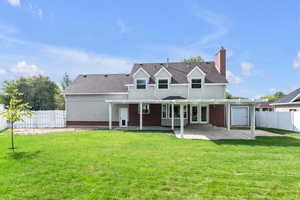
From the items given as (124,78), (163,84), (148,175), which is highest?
(124,78)

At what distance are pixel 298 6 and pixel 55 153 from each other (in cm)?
1840

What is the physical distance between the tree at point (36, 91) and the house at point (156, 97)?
28.3 metres

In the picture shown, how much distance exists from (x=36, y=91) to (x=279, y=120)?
47.7 metres

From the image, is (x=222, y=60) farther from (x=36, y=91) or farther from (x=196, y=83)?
(x=36, y=91)

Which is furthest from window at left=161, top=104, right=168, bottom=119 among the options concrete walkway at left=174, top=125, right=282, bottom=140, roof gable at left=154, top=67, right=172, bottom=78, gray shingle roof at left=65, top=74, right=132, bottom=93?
gray shingle roof at left=65, top=74, right=132, bottom=93

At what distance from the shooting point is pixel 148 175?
4.99 meters

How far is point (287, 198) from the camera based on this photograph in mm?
3744

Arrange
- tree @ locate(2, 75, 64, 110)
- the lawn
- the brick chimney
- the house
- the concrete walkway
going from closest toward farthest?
the lawn, the concrete walkway, the house, the brick chimney, tree @ locate(2, 75, 64, 110)

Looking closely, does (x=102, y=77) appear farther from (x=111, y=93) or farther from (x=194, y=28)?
(x=194, y=28)

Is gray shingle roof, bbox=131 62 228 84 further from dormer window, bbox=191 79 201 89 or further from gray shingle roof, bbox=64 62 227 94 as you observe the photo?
dormer window, bbox=191 79 201 89

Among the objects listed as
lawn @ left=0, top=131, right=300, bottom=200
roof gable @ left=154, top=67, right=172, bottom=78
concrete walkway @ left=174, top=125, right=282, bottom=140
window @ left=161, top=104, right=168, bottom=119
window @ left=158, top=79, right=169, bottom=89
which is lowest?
concrete walkway @ left=174, top=125, right=282, bottom=140

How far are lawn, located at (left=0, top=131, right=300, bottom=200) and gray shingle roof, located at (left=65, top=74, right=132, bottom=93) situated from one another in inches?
504

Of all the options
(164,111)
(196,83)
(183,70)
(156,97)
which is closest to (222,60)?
(196,83)

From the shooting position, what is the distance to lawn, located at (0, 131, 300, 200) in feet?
13.0
